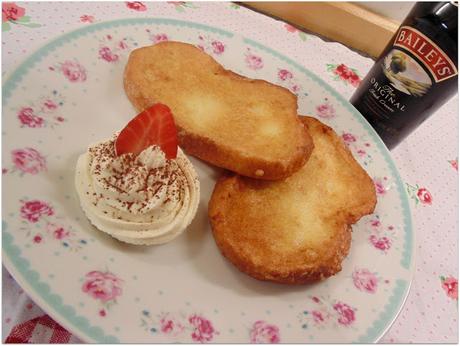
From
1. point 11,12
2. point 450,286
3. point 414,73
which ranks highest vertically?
point 414,73

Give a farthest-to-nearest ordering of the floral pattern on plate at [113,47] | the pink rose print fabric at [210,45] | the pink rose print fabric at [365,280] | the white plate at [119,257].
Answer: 1. the pink rose print fabric at [210,45]
2. the floral pattern on plate at [113,47]
3. the pink rose print fabric at [365,280]
4. the white plate at [119,257]

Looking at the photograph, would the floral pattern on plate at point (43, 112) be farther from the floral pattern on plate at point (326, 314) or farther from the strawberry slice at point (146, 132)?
the floral pattern on plate at point (326, 314)

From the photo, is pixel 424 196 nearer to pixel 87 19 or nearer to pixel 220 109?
pixel 220 109

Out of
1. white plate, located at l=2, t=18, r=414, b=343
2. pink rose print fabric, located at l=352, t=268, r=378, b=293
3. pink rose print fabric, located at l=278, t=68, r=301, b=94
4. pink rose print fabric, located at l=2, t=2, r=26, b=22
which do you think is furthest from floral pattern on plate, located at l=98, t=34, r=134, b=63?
pink rose print fabric, located at l=352, t=268, r=378, b=293

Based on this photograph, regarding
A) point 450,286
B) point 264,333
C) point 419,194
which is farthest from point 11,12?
point 450,286

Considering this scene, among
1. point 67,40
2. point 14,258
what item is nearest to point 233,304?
point 14,258

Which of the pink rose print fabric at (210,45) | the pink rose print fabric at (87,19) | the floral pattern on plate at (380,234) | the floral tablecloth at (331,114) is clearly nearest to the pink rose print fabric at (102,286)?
the floral tablecloth at (331,114)
